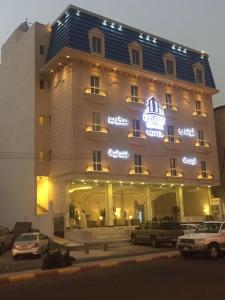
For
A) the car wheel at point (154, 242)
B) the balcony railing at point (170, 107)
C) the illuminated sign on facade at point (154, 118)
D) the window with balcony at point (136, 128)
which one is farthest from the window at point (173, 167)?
the car wheel at point (154, 242)

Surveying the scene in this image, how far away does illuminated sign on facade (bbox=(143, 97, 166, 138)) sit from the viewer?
39969 millimetres

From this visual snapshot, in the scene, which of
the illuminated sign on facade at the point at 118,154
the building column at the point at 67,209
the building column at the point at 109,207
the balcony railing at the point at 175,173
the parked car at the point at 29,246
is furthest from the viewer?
the balcony railing at the point at 175,173

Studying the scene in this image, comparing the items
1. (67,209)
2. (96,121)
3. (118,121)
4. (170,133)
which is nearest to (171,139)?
(170,133)

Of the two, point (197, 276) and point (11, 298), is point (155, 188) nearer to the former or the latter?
point (197, 276)

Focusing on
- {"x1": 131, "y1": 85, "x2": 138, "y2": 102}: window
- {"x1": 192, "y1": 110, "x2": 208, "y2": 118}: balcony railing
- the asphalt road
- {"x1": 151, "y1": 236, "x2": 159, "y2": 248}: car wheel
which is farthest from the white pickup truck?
{"x1": 192, "y1": 110, "x2": 208, "y2": 118}: balcony railing

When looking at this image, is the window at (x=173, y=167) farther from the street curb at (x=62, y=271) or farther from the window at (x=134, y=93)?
the street curb at (x=62, y=271)

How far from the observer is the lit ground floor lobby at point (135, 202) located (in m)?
38.1

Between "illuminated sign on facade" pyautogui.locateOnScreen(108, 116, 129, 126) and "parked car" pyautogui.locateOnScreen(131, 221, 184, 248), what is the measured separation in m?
11.4

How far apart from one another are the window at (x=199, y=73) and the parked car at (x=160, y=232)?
21.9 m

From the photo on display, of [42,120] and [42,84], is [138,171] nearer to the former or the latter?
[42,120]

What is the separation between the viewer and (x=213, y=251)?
19.7 meters

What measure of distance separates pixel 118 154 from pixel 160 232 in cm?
1154

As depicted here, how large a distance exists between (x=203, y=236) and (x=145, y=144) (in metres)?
20.0

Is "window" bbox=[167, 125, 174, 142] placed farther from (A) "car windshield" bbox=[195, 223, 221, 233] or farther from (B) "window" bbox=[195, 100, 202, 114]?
(A) "car windshield" bbox=[195, 223, 221, 233]
